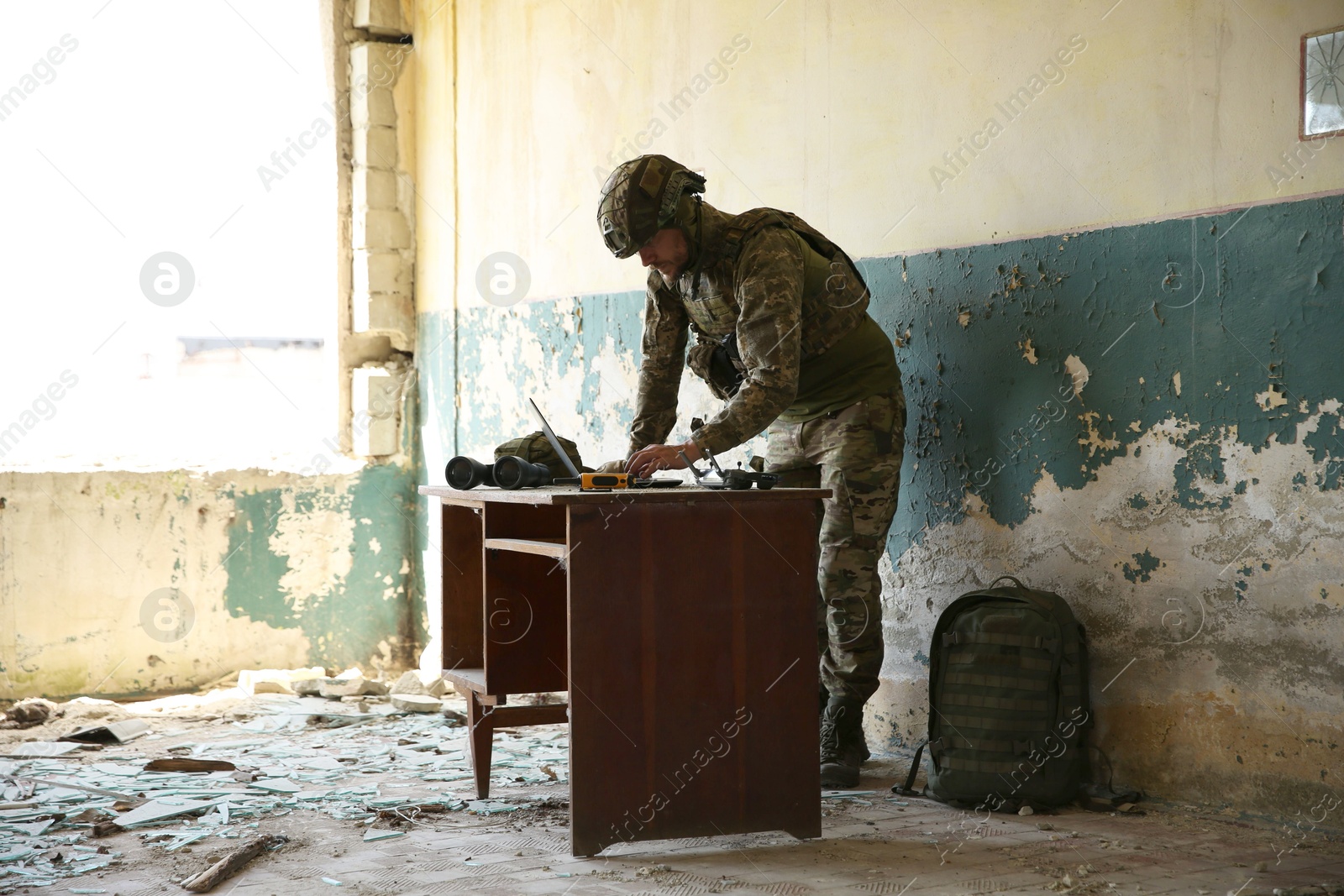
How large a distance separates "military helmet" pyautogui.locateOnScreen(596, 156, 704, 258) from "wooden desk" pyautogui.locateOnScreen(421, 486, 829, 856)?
2.42 ft

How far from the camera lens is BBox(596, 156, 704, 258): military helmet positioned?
3.00m

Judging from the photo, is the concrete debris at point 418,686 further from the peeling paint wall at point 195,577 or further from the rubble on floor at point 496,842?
the rubble on floor at point 496,842

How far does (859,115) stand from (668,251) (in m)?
0.89

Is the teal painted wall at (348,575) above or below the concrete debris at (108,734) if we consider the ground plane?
above

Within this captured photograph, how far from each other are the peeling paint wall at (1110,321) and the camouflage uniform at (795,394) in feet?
0.89

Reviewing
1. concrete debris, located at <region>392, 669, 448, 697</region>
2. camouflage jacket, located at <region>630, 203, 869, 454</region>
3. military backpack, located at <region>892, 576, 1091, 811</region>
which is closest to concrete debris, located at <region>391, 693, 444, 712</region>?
concrete debris, located at <region>392, 669, 448, 697</region>

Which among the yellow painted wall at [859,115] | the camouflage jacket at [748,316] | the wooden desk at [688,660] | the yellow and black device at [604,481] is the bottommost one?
the wooden desk at [688,660]

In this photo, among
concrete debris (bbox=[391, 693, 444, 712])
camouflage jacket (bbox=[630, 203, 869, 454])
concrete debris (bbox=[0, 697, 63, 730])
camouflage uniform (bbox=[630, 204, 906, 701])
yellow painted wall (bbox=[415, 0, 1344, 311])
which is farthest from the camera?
concrete debris (bbox=[391, 693, 444, 712])

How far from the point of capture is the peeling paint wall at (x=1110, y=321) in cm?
267

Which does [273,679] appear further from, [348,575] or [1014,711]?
[1014,711]

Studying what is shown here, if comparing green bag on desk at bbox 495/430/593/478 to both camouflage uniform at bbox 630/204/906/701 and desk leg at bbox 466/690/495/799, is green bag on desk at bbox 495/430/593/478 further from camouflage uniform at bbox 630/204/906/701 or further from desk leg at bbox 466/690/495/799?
desk leg at bbox 466/690/495/799

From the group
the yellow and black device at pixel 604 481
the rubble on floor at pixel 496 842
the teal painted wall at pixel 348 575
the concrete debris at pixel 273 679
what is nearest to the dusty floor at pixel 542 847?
the rubble on floor at pixel 496 842

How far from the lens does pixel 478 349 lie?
209 inches

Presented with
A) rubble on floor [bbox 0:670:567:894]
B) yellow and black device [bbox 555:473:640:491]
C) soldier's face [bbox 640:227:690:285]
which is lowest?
rubble on floor [bbox 0:670:567:894]
